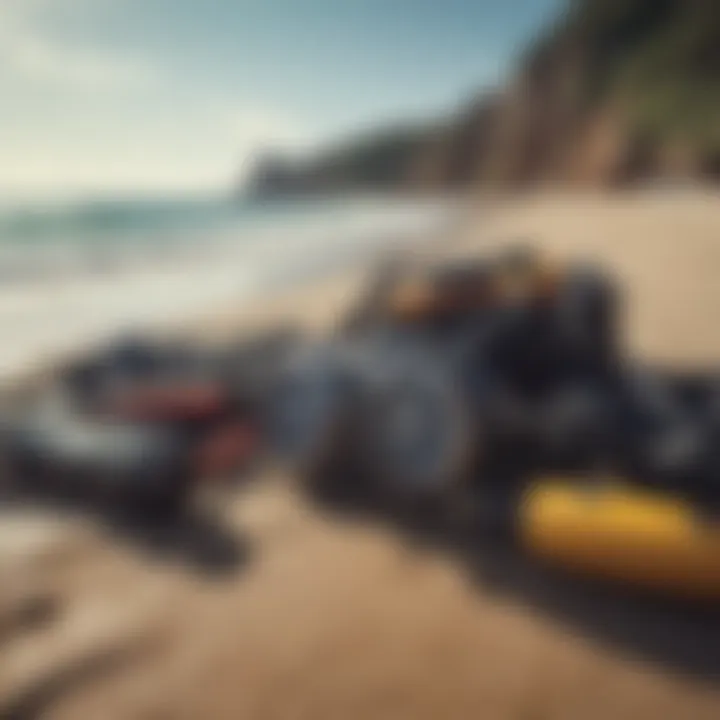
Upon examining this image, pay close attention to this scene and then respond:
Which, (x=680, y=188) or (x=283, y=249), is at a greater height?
(x=680, y=188)

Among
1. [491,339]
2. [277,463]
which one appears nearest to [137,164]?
[277,463]

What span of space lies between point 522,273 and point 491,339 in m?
0.18

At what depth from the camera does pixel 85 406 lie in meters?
1.64

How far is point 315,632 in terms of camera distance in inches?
48.1

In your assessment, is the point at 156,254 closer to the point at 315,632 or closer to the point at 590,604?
the point at 315,632

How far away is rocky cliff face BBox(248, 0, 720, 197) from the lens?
68.8 inches

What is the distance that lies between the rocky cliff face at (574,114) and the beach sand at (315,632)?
828 millimetres

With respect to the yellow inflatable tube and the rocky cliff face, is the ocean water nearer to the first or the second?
the rocky cliff face

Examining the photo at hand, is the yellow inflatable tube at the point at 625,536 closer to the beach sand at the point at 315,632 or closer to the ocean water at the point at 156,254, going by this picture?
the beach sand at the point at 315,632

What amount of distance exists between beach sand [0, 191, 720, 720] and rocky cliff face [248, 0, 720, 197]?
83 cm

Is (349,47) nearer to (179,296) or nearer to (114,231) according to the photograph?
(179,296)

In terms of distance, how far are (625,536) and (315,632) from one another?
54 cm

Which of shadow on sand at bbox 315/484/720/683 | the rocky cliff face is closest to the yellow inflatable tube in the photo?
shadow on sand at bbox 315/484/720/683

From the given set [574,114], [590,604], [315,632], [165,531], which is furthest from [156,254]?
[590,604]
